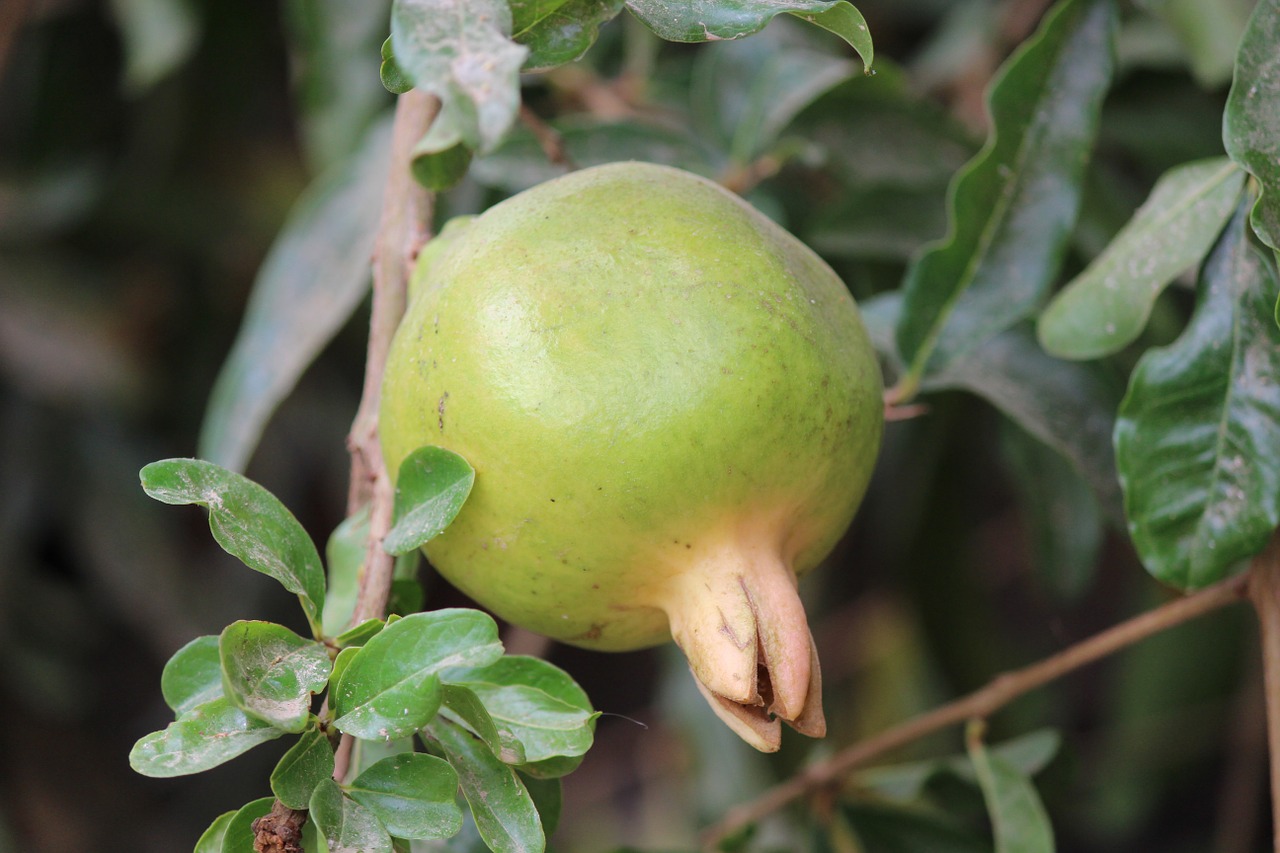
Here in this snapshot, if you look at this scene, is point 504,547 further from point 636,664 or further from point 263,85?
point 636,664

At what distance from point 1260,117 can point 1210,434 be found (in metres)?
0.20

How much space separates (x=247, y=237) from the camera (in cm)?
188

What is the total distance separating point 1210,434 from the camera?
0.71m

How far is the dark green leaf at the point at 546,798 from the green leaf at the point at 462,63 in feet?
1.28

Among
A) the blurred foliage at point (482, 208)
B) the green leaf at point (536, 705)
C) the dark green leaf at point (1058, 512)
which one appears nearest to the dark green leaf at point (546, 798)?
the green leaf at point (536, 705)

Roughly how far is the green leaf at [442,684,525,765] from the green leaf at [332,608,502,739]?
0.7 inches

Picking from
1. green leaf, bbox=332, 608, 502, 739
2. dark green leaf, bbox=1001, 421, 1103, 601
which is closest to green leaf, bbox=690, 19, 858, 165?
dark green leaf, bbox=1001, 421, 1103, 601

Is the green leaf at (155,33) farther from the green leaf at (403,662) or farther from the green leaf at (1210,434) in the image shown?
the green leaf at (1210,434)

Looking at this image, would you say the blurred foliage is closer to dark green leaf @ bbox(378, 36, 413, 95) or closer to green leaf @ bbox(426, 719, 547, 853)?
dark green leaf @ bbox(378, 36, 413, 95)

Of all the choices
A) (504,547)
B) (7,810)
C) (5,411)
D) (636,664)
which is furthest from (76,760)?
(504,547)

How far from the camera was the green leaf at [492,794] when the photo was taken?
1.85 feet

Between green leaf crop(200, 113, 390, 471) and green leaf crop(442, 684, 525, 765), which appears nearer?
green leaf crop(442, 684, 525, 765)

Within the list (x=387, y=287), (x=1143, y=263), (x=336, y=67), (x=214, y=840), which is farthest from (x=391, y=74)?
(x=336, y=67)

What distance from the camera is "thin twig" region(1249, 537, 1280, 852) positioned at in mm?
711
